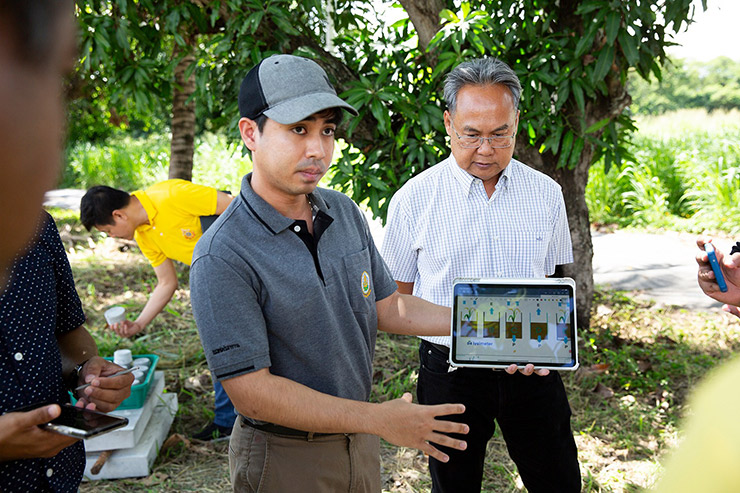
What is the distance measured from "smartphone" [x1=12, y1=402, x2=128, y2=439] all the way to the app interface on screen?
1.19 meters

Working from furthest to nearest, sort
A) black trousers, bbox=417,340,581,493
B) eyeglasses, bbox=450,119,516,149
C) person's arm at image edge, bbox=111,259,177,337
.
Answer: person's arm at image edge, bbox=111,259,177,337
eyeglasses, bbox=450,119,516,149
black trousers, bbox=417,340,581,493

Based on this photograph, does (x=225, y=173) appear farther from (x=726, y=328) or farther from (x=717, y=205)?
(x=726, y=328)

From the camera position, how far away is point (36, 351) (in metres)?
1.77

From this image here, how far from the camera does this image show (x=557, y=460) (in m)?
2.48

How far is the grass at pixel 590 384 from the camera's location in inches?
139

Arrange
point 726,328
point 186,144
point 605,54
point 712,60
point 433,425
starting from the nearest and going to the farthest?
point 433,425
point 605,54
point 726,328
point 186,144
point 712,60

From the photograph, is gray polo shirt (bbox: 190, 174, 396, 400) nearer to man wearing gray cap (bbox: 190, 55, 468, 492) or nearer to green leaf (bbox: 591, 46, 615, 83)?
man wearing gray cap (bbox: 190, 55, 468, 492)

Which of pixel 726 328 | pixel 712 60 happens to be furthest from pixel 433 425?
pixel 712 60

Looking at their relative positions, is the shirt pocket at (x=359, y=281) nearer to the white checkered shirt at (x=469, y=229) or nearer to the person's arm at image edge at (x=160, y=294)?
the white checkered shirt at (x=469, y=229)

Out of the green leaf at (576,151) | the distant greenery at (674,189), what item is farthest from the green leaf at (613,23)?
the distant greenery at (674,189)

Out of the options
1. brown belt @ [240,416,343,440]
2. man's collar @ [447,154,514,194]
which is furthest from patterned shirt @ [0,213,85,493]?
man's collar @ [447,154,514,194]

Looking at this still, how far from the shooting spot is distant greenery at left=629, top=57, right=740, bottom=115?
146 ft

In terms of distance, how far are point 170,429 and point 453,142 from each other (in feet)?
8.81

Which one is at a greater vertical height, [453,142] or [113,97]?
[113,97]
